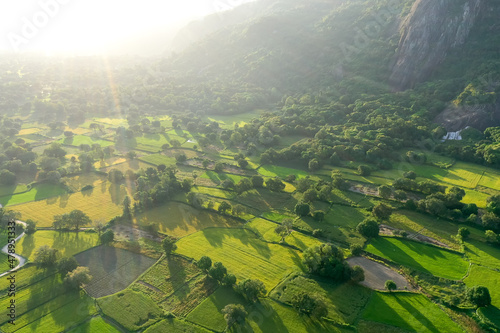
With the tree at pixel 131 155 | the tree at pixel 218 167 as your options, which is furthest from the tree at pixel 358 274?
the tree at pixel 131 155

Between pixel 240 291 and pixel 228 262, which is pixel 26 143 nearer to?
pixel 228 262

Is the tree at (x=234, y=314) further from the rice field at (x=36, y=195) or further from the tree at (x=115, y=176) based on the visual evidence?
the rice field at (x=36, y=195)

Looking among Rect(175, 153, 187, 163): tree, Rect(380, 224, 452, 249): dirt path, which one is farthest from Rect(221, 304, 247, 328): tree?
Rect(175, 153, 187, 163): tree

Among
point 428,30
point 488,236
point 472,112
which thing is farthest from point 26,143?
point 428,30

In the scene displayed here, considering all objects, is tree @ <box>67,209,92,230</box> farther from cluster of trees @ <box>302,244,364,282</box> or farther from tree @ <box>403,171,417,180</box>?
tree @ <box>403,171,417,180</box>

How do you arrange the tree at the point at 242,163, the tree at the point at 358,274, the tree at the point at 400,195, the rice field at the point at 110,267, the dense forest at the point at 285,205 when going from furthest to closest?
1. the tree at the point at 242,163
2. the tree at the point at 400,195
3. the rice field at the point at 110,267
4. the tree at the point at 358,274
5. the dense forest at the point at 285,205

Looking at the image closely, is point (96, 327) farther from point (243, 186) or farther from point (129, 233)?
point (243, 186)

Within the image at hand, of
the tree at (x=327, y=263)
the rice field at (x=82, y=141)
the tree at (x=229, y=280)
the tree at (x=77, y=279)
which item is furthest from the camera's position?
the rice field at (x=82, y=141)
